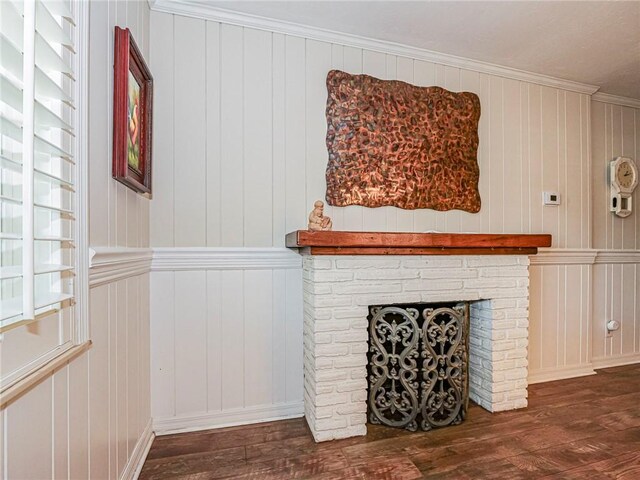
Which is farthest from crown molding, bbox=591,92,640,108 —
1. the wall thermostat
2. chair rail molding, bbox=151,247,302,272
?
chair rail molding, bbox=151,247,302,272

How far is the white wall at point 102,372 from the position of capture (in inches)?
29.2

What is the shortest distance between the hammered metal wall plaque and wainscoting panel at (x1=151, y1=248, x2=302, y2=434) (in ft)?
2.24

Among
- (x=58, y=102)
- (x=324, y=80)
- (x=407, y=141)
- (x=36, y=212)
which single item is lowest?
(x=36, y=212)

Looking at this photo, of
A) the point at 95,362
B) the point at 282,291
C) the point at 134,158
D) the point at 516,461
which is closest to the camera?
the point at 95,362

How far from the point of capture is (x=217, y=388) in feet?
6.15

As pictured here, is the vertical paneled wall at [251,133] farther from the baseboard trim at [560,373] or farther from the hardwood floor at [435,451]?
the baseboard trim at [560,373]

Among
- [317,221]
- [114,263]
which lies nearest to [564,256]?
[317,221]

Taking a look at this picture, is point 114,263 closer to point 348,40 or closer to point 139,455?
point 139,455

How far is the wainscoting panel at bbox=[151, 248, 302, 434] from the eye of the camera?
1811 millimetres

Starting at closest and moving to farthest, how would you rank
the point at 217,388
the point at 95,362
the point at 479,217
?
the point at 95,362
the point at 217,388
the point at 479,217

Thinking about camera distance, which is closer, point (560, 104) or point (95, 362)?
point (95, 362)

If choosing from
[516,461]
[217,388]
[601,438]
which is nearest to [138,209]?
[217,388]

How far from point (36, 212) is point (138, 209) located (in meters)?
0.80

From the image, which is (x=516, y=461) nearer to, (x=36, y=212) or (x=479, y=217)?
(x=479, y=217)
